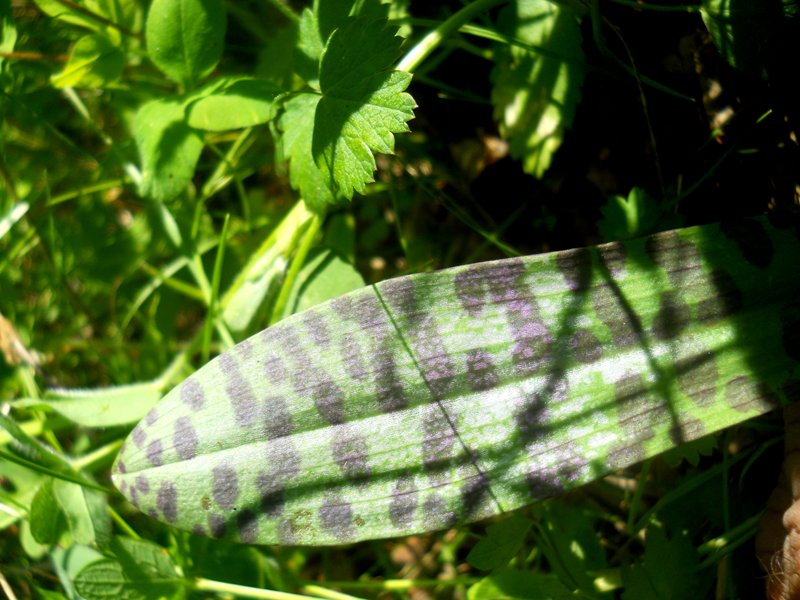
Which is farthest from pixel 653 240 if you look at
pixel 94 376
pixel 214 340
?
pixel 94 376

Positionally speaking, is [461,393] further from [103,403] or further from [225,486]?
[103,403]

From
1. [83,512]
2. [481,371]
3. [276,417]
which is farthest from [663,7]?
[83,512]

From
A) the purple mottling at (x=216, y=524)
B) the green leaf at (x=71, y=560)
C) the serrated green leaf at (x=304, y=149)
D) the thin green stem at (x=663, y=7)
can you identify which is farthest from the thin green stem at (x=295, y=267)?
the thin green stem at (x=663, y=7)

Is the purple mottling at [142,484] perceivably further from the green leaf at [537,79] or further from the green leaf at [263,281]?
the green leaf at [537,79]

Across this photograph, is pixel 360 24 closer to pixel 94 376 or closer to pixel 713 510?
pixel 713 510

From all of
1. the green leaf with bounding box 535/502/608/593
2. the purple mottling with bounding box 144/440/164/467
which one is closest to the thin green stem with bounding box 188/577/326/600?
the purple mottling with bounding box 144/440/164/467

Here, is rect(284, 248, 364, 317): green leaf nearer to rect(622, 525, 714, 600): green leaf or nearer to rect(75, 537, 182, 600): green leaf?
rect(75, 537, 182, 600): green leaf
